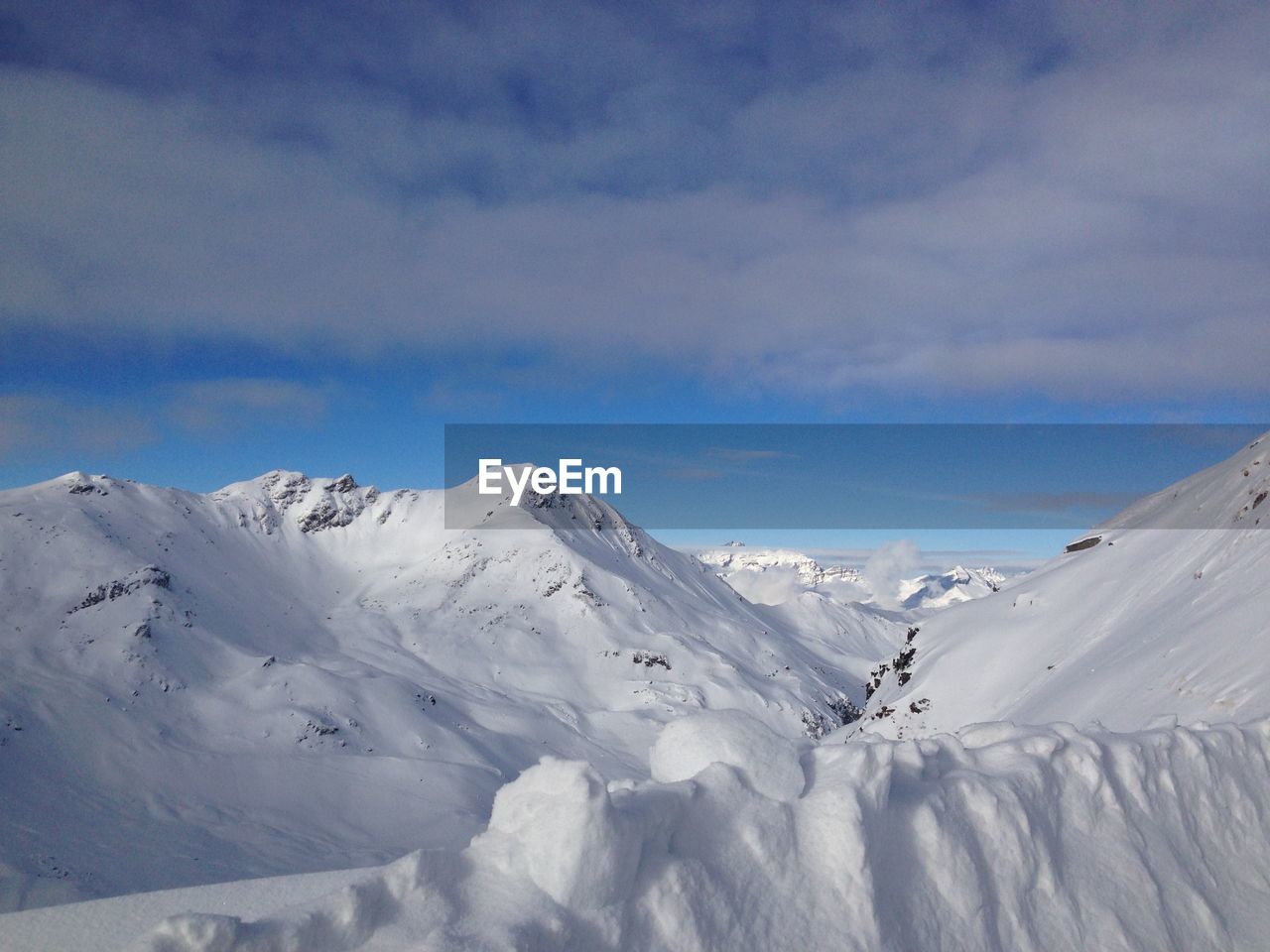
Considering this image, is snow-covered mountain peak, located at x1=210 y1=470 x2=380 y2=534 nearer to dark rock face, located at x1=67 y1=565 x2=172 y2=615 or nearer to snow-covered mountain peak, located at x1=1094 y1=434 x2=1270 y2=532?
dark rock face, located at x1=67 y1=565 x2=172 y2=615

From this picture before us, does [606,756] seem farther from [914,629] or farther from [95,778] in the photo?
[914,629]

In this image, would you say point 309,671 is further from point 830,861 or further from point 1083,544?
point 830,861

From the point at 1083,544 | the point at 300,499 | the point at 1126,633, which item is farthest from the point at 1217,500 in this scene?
the point at 300,499

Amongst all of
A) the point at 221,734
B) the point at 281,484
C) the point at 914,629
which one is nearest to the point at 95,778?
the point at 221,734

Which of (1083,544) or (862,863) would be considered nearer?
(862,863)

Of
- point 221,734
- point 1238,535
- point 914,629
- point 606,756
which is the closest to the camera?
point 1238,535

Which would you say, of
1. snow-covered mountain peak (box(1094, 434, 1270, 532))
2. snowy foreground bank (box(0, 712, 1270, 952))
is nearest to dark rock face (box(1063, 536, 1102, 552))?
snow-covered mountain peak (box(1094, 434, 1270, 532))
